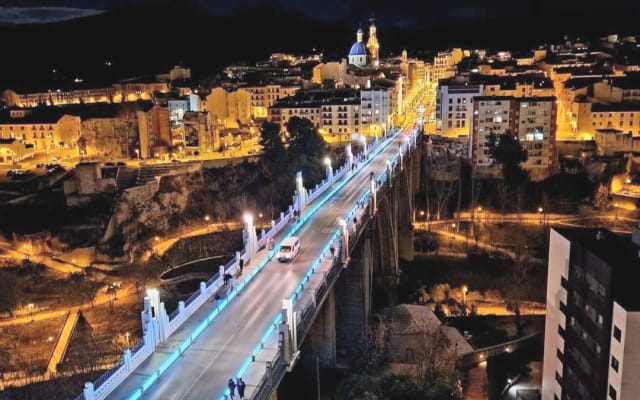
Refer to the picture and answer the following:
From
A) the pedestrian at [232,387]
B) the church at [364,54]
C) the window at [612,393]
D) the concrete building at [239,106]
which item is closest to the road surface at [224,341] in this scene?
the pedestrian at [232,387]

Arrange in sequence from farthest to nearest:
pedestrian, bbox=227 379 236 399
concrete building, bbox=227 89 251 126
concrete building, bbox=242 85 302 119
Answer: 1. concrete building, bbox=242 85 302 119
2. concrete building, bbox=227 89 251 126
3. pedestrian, bbox=227 379 236 399

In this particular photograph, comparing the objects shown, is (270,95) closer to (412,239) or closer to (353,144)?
(353,144)

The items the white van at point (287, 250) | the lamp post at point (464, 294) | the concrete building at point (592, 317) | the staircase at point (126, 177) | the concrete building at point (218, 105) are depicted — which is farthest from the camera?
the concrete building at point (218, 105)

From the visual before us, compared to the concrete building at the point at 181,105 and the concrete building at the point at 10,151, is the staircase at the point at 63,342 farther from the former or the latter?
the concrete building at the point at 181,105

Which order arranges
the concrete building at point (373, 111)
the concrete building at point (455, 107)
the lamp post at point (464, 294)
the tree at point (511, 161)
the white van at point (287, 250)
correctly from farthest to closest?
the concrete building at point (373, 111) < the concrete building at point (455, 107) < the tree at point (511, 161) < the lamp post at point (464, 294) < the white van at point (287, 250)

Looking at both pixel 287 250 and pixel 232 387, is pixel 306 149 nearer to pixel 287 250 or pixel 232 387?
pixel 287 250

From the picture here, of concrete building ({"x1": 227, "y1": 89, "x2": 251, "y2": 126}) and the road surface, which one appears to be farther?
concrete building ({"x1": 227, "y1": 89, "x2": 251, "y2": 126})

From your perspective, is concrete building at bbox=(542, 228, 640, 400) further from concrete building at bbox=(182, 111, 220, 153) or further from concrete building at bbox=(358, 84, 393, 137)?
concrete building at bbox=(358, 84, 393, 137)

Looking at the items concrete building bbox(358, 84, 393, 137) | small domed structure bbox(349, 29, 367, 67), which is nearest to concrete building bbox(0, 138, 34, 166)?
concrete building bbox(358, 84, 393, 137)
